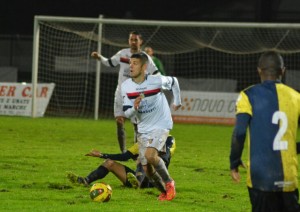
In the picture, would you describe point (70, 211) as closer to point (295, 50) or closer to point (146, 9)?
point (295, 50)

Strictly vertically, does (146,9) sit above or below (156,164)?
above

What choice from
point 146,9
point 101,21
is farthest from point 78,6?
point 101,21

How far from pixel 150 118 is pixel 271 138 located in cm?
399

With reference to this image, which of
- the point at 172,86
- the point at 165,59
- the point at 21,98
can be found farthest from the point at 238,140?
the point at 165,59

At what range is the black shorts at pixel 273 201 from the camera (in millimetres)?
6262

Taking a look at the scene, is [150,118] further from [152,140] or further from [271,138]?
[271,138]

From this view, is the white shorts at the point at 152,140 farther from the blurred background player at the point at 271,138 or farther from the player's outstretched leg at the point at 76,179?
the blurred background player at the point at 271,138

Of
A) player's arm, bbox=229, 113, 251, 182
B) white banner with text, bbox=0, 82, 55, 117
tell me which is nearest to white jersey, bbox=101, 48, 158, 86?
player's arm, bbox=229, 113, 251, 182

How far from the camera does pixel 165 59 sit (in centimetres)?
2947

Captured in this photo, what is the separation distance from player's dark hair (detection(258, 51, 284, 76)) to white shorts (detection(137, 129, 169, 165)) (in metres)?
3.81

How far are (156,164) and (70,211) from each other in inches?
56.2

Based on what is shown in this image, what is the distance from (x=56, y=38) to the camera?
2644 centimetres

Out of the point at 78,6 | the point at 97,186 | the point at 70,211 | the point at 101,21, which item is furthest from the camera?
the point at 78,6

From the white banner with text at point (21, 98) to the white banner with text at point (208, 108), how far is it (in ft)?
13.2
